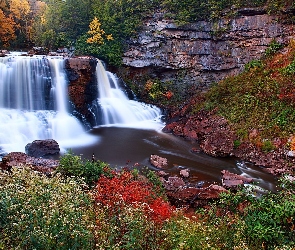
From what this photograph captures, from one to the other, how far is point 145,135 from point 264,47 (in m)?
11.0

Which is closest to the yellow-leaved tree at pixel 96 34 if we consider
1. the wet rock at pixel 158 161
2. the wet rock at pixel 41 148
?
the wet rock at pixel 41 148

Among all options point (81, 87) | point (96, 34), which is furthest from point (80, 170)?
point (96, 34)

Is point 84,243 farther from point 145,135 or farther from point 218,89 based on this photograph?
point 218,89

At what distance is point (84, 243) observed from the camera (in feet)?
16.0

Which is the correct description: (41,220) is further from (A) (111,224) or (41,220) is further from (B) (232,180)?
(B) (232,180)

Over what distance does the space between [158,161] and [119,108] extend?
29.5 ft

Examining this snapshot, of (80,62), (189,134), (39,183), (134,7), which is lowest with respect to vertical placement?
(39,183)

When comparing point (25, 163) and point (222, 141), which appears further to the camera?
point (222, 141)

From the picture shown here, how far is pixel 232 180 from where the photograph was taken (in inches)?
539

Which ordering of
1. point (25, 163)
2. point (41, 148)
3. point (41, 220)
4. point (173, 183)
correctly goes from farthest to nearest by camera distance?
point (41, 148)
point (173, 183)
point (25, 163)
point (41, 220)

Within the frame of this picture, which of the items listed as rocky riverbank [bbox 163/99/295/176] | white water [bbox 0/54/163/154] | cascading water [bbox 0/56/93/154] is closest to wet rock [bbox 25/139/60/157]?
white water [bbox 0/54/163/154]

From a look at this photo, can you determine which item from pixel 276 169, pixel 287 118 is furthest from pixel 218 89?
pixel 276 169

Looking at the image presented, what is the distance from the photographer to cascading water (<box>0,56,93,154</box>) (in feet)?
59.0

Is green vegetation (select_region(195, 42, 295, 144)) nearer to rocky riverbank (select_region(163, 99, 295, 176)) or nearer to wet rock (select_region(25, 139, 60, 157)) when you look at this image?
rocky riverbank (select_region(163, 99, 295, 176))
